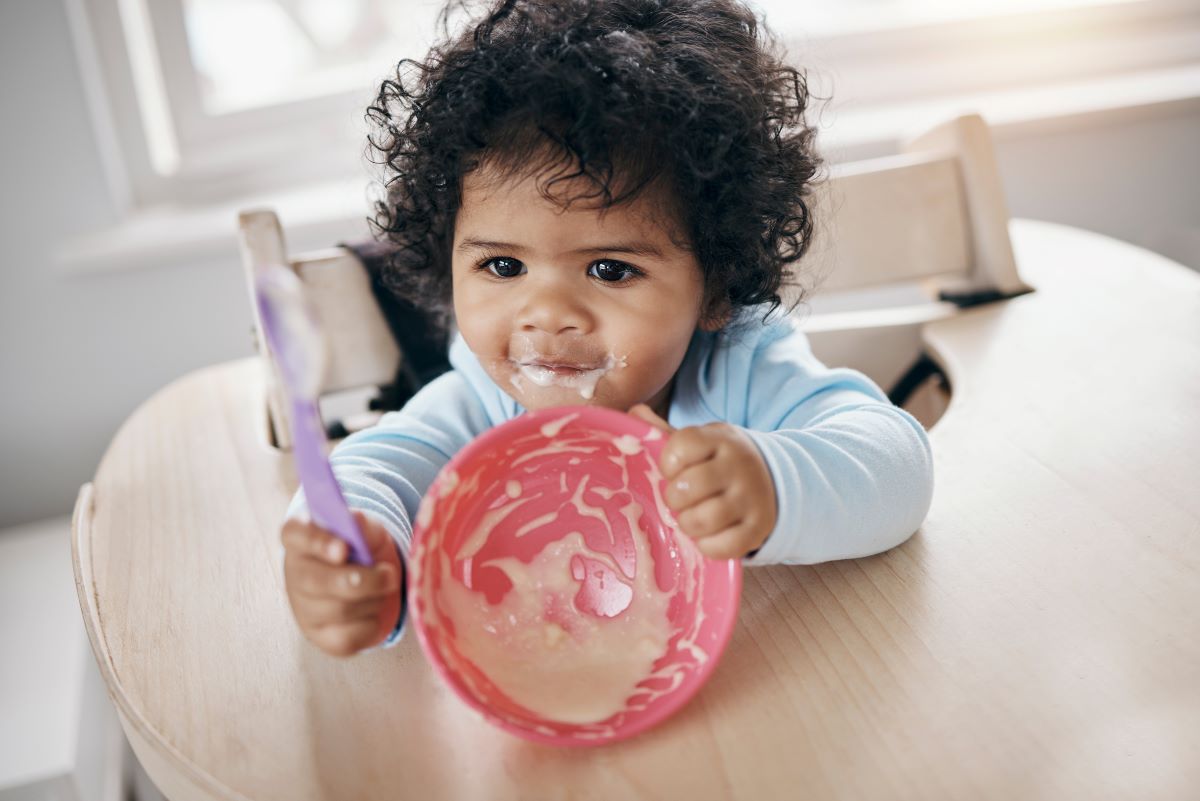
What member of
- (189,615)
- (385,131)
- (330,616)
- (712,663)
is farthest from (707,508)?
(385,131)

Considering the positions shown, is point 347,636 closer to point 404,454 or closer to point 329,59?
point 404,454

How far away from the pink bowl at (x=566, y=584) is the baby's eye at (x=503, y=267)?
15cm

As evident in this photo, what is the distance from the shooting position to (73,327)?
50.8 inches

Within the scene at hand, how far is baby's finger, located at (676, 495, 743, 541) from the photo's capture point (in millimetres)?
458

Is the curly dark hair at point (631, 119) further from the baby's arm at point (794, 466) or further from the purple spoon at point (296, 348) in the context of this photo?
the purple spoon at point (296, 348)

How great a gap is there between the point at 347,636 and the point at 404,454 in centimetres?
21

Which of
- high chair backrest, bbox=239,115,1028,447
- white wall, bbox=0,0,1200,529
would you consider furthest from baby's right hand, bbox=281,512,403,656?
white wall, bbox=0,0,1200,529

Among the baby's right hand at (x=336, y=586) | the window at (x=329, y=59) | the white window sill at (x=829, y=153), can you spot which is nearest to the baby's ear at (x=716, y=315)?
the baby's right hand at (x=336, y=586)

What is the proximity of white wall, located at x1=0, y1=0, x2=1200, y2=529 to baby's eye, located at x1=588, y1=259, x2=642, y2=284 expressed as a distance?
83 centimetres

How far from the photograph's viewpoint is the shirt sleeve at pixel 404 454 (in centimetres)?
56

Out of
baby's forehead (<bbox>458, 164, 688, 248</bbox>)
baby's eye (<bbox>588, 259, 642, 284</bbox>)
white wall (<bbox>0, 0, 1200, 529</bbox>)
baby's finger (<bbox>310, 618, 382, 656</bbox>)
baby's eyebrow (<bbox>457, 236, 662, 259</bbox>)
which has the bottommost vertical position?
white wall (<bbox>0, 0, 1200, 529</bbox>)

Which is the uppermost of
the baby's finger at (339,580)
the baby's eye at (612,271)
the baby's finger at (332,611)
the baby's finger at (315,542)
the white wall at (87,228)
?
the baby's eye at (612,271)

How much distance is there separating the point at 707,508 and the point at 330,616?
0.57 ft

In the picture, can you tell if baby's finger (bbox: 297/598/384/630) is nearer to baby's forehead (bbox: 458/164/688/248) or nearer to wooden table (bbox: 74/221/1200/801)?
wooden table (bbox: 74/221/1200/801)
